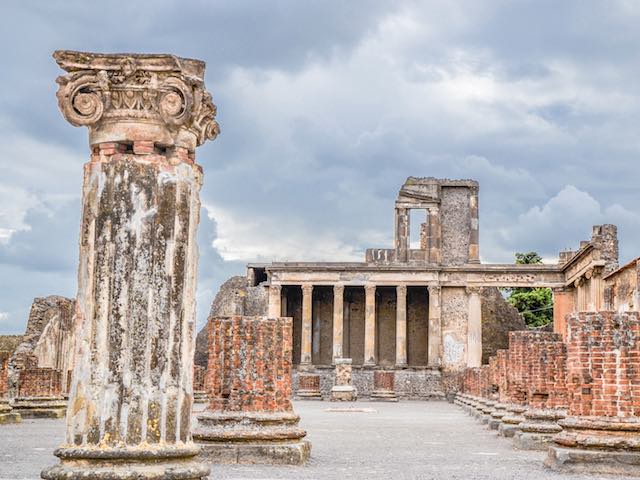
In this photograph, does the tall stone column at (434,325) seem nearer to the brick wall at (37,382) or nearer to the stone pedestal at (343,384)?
the stone pedestal at (343,384)

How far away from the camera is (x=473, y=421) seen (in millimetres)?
21016

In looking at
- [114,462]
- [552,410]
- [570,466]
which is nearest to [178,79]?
[114,462]

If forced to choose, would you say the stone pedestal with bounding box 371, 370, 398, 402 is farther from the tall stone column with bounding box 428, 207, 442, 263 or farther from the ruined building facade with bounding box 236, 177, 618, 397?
the tall stone column with bounding box 428, 207, 442, 263

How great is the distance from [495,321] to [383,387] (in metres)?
12.5

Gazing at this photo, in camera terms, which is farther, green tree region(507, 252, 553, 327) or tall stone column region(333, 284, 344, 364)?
green tree region(507, 252, 553, 327)

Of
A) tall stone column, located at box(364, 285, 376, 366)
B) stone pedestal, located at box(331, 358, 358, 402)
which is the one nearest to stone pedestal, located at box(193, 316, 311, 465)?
stone pedestal, located at box(331, 358, 358, 402)

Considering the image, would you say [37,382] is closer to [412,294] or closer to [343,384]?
[343,384]

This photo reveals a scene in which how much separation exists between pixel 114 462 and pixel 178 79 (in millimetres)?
2439

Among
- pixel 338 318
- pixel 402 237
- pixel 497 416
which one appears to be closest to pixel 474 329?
pixel 402 237

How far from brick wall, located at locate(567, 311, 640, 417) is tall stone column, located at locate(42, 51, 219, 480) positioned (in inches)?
221

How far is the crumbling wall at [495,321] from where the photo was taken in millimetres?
46906

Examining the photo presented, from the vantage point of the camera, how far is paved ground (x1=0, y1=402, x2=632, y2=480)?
945 centimetres

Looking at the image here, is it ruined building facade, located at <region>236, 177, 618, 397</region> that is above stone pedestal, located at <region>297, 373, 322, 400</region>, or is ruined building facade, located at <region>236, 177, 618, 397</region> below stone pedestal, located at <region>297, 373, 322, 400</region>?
above

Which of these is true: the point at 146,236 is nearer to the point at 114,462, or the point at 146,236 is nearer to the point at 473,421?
the point at 114,462
